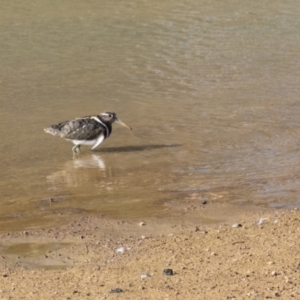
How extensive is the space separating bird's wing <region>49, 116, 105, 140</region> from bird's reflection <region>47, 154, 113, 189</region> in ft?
0.97

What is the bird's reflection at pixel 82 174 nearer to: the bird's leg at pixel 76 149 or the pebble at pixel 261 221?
the bird's leg at pixel 76 149

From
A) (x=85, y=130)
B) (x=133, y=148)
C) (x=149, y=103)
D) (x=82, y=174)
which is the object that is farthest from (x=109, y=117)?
(x=149, y=103)

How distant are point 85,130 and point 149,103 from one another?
7.01 feet

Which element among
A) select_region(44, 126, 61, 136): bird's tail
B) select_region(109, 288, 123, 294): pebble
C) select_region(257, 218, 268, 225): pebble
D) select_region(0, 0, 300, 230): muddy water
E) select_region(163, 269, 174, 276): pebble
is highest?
select_region(109, 288, 123, 294): pebble

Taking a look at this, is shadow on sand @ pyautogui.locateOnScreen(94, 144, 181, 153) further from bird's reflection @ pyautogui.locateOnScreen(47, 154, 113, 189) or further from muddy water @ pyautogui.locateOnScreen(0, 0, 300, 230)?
bird's reflection @ pyautogui.locateOnScreen(47, 154, 113, 189)

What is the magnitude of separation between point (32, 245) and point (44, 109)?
210 inches

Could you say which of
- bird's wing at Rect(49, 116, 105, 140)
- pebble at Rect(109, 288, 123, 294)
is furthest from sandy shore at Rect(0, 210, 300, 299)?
bird's wing at Rect(49, 116, 105, 140)

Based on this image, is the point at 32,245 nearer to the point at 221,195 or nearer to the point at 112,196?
the point at 112,196

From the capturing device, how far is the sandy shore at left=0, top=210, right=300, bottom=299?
6.51 metres

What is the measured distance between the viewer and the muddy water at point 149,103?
31.4ft

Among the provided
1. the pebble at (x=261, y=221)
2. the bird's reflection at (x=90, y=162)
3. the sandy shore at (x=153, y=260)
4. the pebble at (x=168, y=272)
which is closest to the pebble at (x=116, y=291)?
the sandy shore at (x=153, y=260)

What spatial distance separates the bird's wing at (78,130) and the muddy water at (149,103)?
274 millimetres

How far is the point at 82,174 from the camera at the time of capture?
414 inches

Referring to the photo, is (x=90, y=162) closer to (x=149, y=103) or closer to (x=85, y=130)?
(x=85, y=130)
